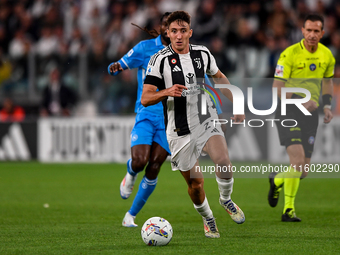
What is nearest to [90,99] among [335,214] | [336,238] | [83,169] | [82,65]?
[82,65]

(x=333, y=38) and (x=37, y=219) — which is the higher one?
(x=333, y=38)

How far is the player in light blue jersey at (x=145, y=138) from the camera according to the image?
6.41m

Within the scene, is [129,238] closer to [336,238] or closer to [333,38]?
[336,238]

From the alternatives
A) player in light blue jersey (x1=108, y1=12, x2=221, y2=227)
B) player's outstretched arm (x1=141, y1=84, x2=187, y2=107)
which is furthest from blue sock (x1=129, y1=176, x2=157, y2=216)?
player's outstretched arm (x1=141, y1=84, x2=187, y2=107)

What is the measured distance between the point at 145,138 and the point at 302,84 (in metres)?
2.09

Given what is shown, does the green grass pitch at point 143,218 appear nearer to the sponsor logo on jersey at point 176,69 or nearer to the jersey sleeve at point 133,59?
the sponsor logo on jersey at point 176,69

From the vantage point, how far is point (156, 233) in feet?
16.4

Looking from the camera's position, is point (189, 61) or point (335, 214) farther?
point (335, 214)

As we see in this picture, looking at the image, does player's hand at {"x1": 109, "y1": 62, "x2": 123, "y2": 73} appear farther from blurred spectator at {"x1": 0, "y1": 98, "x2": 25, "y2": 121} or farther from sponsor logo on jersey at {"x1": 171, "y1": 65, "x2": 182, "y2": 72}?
blurred spectator at {"x1": 0, "y1": 98, "x2": 25, "y2": 121}

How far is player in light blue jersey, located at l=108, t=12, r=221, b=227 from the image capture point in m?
6.41

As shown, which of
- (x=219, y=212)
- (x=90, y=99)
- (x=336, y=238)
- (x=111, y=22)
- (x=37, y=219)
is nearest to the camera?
(x=336, y=238)

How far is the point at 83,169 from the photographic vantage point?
13570mm

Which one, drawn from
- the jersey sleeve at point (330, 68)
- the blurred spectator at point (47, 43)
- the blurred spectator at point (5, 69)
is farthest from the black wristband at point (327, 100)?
the blurred spectator at point (5, 69)

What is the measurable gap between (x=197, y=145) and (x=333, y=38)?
919 centimetres
